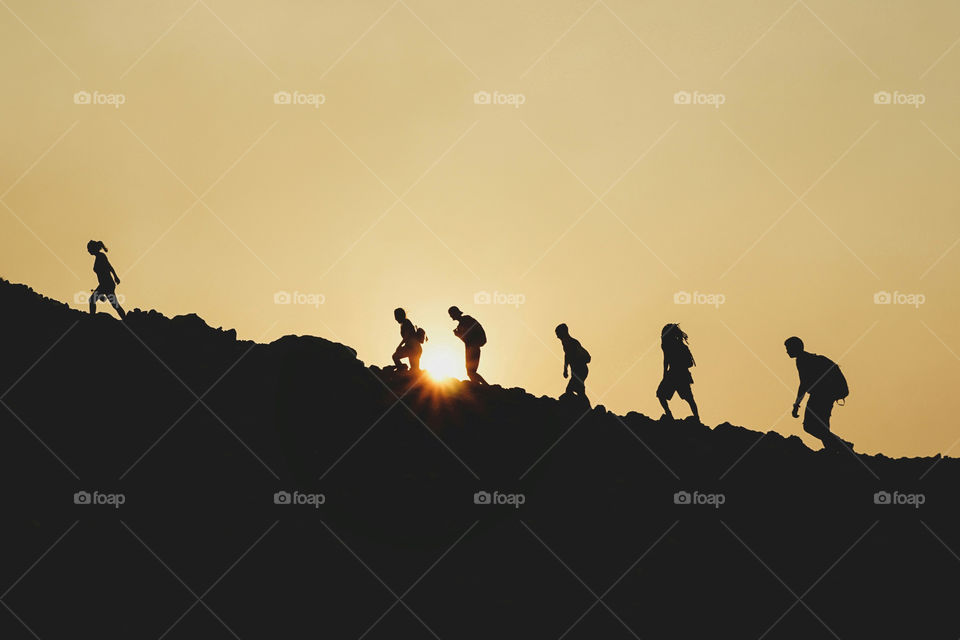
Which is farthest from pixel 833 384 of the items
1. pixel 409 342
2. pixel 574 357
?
pixel 409 342

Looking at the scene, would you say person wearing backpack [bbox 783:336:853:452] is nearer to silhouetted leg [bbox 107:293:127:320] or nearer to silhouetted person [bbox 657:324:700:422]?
silhouetted person [bbox 657:324:700:422]

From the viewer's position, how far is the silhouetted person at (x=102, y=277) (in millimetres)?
21281

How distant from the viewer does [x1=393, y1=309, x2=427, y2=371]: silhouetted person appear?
68.1 ft

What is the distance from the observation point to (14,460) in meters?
16.9

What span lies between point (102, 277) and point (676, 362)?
14451 millimetres

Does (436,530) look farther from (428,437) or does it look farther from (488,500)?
(428,437)

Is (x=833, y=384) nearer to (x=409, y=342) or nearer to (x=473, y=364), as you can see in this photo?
(x=473, y=364)

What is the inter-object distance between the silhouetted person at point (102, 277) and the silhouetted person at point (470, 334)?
8.82 metres

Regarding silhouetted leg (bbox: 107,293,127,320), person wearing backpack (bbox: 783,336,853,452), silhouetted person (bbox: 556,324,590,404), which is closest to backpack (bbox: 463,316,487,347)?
silhouetted person (bbox: 556,324,590,404)

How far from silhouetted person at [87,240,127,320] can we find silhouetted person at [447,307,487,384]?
8.82 m

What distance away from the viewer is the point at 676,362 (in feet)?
61.4

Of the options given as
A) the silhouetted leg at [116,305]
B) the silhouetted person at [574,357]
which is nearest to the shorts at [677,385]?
the silhouetted person at [574,357]

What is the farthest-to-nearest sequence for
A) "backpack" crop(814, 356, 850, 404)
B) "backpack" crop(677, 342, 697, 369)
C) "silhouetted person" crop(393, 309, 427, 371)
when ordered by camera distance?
1. "silhouetted person" crop(393, 309, 427, 371)
2. "backpack" crop(677, 342, 697, 369)
3. "backpack" crop(814, 356, 850, 404)

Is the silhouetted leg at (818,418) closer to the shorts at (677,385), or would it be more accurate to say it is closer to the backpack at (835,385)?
the backpack at (835,385)
